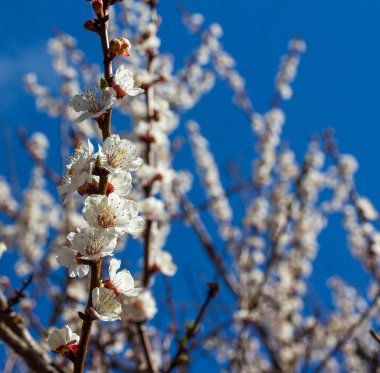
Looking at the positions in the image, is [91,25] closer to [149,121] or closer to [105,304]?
[105,304]

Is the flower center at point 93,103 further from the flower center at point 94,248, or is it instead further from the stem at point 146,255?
the stem at point 146,255

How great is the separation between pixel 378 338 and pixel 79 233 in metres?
1.03

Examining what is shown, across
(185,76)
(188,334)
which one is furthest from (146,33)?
(185,76)

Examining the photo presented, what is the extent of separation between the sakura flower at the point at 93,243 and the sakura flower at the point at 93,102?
34 centimetres

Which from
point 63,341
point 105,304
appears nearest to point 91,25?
Result: point 105,304

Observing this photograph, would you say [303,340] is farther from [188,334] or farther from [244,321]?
[188,334]

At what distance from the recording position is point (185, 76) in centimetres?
738

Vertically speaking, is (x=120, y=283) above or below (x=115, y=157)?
below

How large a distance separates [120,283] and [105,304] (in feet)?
0.40

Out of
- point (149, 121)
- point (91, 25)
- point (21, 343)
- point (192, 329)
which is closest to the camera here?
point (91, 25)

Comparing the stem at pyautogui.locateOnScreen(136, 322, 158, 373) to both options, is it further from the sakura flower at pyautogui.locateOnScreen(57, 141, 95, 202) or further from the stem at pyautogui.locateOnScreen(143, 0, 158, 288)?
the sakura flower at pyautogui.locateOnScreen(57, 141, 95, 202)

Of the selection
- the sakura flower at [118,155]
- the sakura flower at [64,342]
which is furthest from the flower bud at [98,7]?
the sakura flower at [64,342]

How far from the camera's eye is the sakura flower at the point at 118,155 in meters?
1.29

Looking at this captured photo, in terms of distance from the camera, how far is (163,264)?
273 cm
